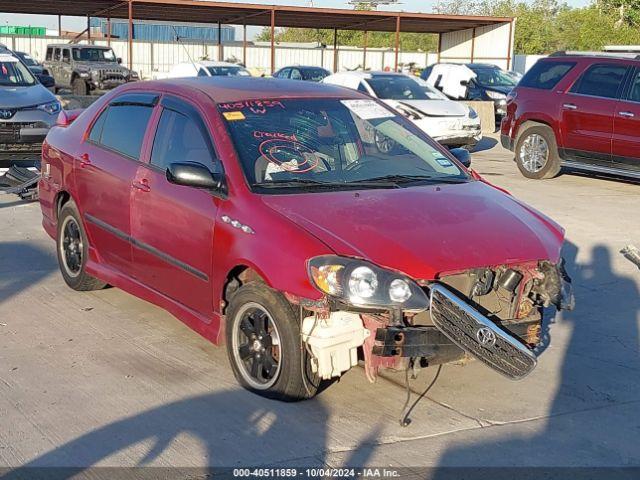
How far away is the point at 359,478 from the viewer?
159 inches

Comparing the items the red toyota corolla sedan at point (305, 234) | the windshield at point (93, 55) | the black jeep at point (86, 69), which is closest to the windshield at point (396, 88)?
the red toyota corolla sedan at point (305, 234)

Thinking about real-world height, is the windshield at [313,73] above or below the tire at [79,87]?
above

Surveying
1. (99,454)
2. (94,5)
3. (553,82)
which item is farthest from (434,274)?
(94,5)

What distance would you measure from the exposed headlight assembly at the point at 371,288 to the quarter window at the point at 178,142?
1362 mm

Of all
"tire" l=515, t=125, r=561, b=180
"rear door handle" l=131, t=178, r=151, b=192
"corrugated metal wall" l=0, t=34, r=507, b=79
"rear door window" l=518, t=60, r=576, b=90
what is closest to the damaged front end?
"rear door handle" l=131, t=178, r=151, b=192

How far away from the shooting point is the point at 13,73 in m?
15.0

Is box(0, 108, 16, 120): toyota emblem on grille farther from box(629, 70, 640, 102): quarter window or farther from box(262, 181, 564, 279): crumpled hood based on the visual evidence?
box(262, 181, 564, 279): crumpled hood

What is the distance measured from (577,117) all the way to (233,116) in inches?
349

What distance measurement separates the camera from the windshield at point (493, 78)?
24.9 metres

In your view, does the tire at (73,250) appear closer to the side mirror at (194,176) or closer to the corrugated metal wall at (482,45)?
the side mirror at (194,176)

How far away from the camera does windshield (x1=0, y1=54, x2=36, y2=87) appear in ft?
48.5

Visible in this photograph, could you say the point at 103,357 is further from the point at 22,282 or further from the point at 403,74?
the point at 403,74

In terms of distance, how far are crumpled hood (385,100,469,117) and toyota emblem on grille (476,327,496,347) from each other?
1180cm

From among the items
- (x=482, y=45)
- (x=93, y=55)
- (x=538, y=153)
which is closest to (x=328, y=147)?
(x=538, y=153)
